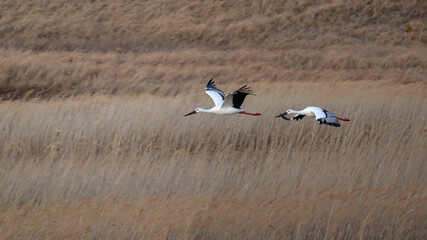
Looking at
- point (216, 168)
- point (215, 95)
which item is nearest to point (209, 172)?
point (216, 168)

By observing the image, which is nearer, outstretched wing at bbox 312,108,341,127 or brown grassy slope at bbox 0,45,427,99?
outstretched wing at bbox 312,108,341,127

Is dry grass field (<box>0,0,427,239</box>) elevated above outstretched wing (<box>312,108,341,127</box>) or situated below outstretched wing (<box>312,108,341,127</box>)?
below

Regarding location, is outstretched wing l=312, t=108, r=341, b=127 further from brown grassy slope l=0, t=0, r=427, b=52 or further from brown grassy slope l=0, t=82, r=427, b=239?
brown grassy slope l=0, t=0, r=427, b=52

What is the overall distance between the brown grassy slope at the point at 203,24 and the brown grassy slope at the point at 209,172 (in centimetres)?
1217

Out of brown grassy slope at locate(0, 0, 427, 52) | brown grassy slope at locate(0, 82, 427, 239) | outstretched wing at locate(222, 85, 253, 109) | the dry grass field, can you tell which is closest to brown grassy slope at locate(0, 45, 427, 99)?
the dry grass field

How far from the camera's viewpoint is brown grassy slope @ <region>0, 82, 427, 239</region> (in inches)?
276

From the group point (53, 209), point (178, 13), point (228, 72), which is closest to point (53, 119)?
point (53, 209)

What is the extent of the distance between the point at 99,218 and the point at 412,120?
17.5 feet

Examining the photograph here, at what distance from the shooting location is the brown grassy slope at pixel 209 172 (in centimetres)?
701

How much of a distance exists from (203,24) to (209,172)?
53.6 feet

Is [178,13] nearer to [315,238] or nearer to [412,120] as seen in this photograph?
[412,120]

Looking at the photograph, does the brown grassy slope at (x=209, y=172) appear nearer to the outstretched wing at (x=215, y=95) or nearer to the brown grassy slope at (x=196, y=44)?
the outstretched wing at (x=215, y=95)

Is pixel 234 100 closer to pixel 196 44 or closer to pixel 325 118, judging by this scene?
pixel 325 118

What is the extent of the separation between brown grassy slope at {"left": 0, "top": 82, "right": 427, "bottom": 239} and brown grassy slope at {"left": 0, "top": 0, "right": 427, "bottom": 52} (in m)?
12.2
